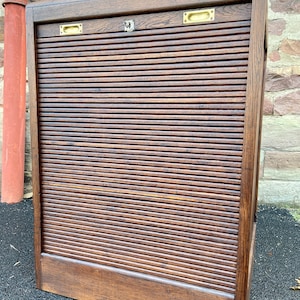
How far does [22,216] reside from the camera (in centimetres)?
176

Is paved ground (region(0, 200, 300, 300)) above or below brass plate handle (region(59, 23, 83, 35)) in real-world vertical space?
below

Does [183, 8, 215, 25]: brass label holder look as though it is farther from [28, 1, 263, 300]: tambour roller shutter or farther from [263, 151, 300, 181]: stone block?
[263, 151, 300, 181]: stone block

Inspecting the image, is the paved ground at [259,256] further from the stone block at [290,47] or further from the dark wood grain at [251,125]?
the stone block at [290,47]

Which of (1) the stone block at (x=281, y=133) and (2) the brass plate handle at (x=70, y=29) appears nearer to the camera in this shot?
(2) the brass plate handle at (x=70, y=29)

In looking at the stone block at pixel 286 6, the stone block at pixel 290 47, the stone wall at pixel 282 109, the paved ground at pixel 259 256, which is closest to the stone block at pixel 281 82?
the stone wall at pixel 282 109

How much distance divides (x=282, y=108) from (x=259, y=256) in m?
0.84

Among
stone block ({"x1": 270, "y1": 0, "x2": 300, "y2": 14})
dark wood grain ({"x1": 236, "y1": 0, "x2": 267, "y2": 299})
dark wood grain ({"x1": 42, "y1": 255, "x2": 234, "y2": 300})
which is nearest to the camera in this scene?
dark wood grain ({"x1": 236, "y1": 0, "x2": 267, "y2": 299})

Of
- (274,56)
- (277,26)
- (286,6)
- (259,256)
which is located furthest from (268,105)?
(259,256)

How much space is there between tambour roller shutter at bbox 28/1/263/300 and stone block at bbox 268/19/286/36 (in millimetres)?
1095

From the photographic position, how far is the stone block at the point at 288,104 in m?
1.74

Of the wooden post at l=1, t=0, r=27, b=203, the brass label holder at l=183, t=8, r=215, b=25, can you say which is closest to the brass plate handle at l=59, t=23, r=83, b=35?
the brass label holder at l=183, t=8, r=215, b=25

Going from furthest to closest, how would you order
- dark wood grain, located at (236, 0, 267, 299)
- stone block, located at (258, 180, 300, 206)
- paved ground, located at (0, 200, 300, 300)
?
stone block, located at (258, 180, 300, 206), paved ground, located at (0, 200, 300, 300), dark wood grain, located at (236, 0, 267, 299)

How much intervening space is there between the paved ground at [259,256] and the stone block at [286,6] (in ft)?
3.60

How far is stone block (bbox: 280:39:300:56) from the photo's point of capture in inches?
67.4
